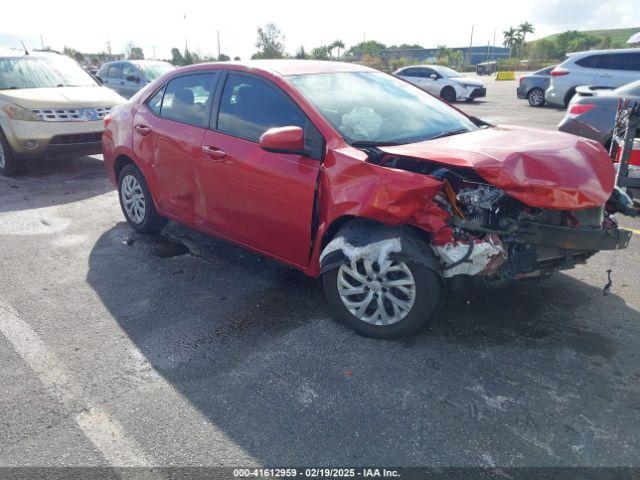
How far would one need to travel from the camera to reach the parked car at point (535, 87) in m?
17.9

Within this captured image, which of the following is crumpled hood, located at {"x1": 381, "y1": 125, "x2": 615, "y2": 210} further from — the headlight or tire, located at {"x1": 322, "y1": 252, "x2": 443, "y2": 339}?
the headlight

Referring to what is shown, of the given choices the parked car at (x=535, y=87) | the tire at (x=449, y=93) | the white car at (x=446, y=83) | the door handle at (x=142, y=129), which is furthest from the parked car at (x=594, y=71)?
the door handle at (x=142, y=129)

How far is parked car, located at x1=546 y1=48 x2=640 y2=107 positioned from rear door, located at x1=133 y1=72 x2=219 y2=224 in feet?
40.8

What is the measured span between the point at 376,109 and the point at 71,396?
273 centimetres

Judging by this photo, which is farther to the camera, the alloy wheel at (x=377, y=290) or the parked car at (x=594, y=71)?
the parked car at (x=594, y=71)

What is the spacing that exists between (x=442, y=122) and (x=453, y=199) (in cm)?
116

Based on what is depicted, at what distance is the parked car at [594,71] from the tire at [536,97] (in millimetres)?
2437

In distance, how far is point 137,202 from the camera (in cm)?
530

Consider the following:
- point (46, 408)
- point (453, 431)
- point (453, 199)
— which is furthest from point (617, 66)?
point (46, 408)

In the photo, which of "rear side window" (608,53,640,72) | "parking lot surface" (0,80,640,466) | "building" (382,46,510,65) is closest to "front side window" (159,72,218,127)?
"parking lot surface" (0,80,640,466)

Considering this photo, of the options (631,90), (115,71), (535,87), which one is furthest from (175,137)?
(535,87)

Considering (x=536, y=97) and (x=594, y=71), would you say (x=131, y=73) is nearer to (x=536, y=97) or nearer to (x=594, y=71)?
(x=594, y=71)

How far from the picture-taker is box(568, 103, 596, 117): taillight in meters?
6.99

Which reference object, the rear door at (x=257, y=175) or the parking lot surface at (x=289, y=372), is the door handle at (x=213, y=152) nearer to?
the rear door at (x=257, y=175)
